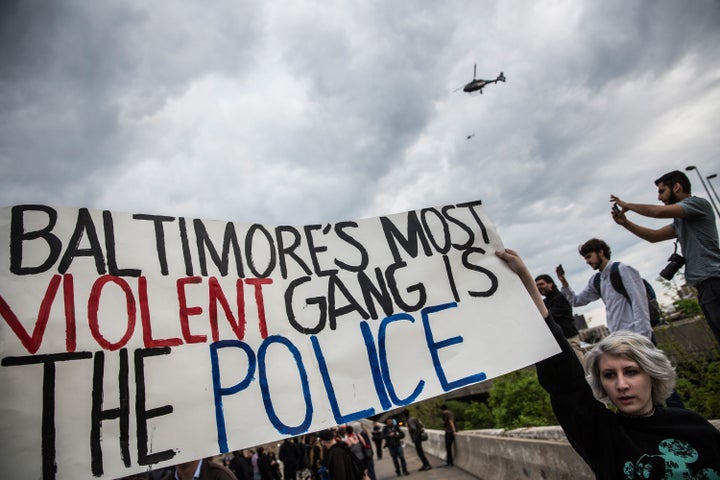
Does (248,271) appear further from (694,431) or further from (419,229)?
(694,431)

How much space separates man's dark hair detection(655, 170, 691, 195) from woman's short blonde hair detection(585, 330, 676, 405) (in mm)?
1835

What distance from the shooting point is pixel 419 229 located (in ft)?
9.55

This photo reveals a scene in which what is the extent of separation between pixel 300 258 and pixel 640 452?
193 cm

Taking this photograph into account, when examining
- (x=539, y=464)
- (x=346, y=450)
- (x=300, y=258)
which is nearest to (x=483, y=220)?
(x=300, y=258)

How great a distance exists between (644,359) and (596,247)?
2012mm

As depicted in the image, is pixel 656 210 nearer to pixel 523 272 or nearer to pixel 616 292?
pixel 616 292

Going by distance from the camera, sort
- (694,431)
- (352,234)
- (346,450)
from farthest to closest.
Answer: (346,450), (352,234), (694,431)

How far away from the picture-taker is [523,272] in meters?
2.62

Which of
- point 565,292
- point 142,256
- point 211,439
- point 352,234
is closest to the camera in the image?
point 211,439

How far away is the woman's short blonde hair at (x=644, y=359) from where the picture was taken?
1.80 m

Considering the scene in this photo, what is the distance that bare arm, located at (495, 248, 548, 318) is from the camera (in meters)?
2.39

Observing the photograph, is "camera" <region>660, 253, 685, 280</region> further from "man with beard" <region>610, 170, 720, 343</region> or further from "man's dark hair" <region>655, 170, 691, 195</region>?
"man's dark hair" <region>655, 170, 691, 195</region>

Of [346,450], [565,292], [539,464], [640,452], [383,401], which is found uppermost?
[565,292]

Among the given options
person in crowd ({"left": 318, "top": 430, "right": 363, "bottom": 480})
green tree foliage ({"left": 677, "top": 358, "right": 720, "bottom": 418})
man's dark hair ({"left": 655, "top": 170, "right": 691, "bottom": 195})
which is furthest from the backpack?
person in crowd ({"left": 318, "top": 430, "right": 363, "bottom": 480})
